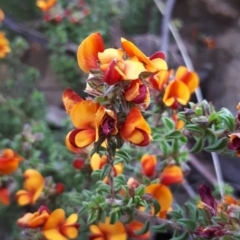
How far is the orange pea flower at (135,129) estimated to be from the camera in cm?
45

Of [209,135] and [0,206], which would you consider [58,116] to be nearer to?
[0,206]

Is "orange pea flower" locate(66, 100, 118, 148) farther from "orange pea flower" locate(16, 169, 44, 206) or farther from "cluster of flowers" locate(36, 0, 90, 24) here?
"cluster of flowers" locate(36, 0, 90, 24)

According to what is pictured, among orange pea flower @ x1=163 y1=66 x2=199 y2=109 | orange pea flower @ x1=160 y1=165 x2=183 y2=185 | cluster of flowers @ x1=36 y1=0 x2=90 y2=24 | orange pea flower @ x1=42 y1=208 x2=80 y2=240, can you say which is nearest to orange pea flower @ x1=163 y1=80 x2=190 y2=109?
orange pea flower @ x1=163 y1=66 x2=199 y2=109

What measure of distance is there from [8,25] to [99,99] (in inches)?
39.7

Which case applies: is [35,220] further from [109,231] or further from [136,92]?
[136,92]

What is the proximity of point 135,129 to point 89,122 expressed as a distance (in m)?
0.05

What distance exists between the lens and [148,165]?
703 mm

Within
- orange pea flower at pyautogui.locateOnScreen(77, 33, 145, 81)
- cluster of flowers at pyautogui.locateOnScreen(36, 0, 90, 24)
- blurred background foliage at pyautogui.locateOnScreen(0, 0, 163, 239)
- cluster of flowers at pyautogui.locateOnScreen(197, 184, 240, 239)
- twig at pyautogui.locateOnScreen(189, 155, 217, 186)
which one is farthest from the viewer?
cluster of flowers at pyautogui.locateOnScreen(36, 0, 90, 24)

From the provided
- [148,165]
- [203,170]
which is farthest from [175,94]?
[203,170]

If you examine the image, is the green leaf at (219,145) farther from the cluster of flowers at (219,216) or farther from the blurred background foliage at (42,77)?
the blurred background foliage at (42,77)

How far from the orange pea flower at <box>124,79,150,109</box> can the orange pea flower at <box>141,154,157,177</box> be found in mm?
256

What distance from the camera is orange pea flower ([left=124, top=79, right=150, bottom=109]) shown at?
0.44 meters

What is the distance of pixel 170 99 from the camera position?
67 centimetres

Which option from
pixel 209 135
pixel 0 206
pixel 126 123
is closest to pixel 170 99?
pixel 209 135
